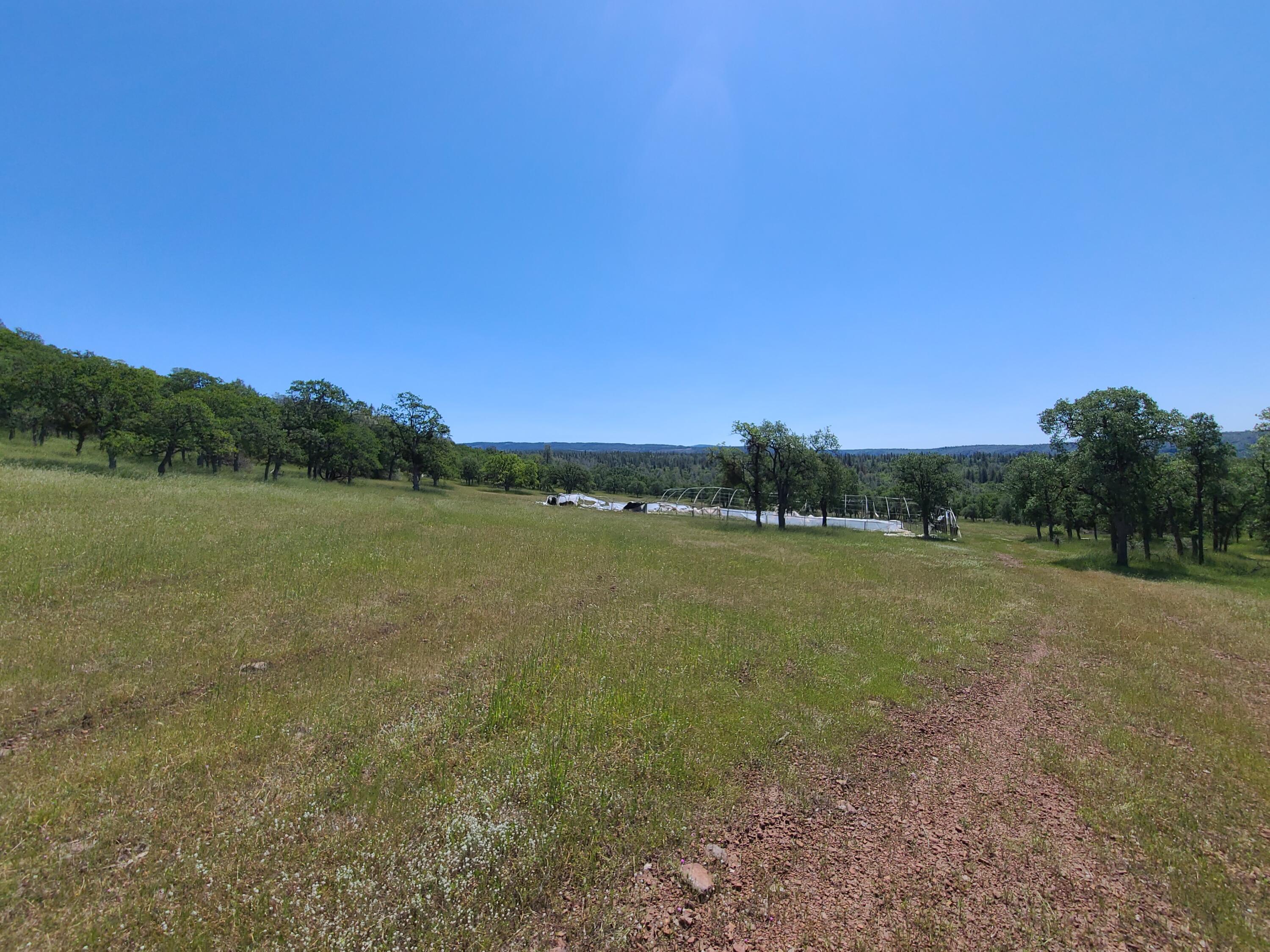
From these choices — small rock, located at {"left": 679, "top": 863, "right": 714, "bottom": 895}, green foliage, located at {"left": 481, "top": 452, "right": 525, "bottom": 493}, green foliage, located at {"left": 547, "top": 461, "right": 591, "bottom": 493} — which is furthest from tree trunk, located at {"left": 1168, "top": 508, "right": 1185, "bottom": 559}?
green foliage, located at {"left": 547, "top": 461, "right": 591, "bottom": 493}

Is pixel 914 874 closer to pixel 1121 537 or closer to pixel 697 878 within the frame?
pixel 697 878

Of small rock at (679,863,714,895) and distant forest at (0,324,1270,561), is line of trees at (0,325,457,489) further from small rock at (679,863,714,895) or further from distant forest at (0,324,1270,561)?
small rock at (679,863,714,895)

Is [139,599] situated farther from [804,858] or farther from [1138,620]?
[1138,620]

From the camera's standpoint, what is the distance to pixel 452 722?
696cm

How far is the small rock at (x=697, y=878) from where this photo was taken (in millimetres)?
4465

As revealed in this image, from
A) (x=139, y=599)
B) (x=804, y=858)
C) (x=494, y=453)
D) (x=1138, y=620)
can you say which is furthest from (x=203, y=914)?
(x=494, y=453)

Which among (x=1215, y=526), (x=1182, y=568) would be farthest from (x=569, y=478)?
(x=1215, y=526)

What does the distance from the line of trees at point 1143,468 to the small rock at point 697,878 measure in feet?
116

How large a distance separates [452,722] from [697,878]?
13.9ft

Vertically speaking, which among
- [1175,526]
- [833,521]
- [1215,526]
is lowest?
[833,521]

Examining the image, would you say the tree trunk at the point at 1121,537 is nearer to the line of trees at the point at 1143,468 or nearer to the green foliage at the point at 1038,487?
the line of trees at the point at 1143,468

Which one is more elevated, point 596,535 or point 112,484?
point 112,484

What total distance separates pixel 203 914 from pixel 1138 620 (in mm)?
23373

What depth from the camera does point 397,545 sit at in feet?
62.1
